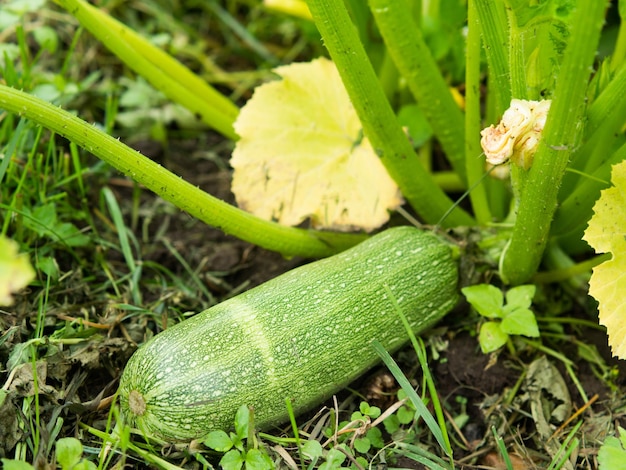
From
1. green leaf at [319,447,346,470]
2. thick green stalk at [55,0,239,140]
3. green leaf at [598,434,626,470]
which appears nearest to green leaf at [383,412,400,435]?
green leaf at [319,447,346,470]

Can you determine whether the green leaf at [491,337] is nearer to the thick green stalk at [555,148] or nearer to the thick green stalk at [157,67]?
the thick green stalk at [555,148]

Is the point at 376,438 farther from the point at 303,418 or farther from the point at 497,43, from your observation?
the point at 497,43

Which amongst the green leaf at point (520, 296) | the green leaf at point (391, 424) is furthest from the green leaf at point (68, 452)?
the green leaf at point (520, 296)

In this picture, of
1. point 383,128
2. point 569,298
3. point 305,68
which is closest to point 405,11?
point 383,128

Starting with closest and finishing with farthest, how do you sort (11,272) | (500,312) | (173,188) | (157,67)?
(11,272) → (173,188) → (500,312) → (157,67)

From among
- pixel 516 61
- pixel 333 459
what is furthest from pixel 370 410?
pixel 516 61

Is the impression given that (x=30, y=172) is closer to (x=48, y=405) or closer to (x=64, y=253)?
(x=64, y=253)
